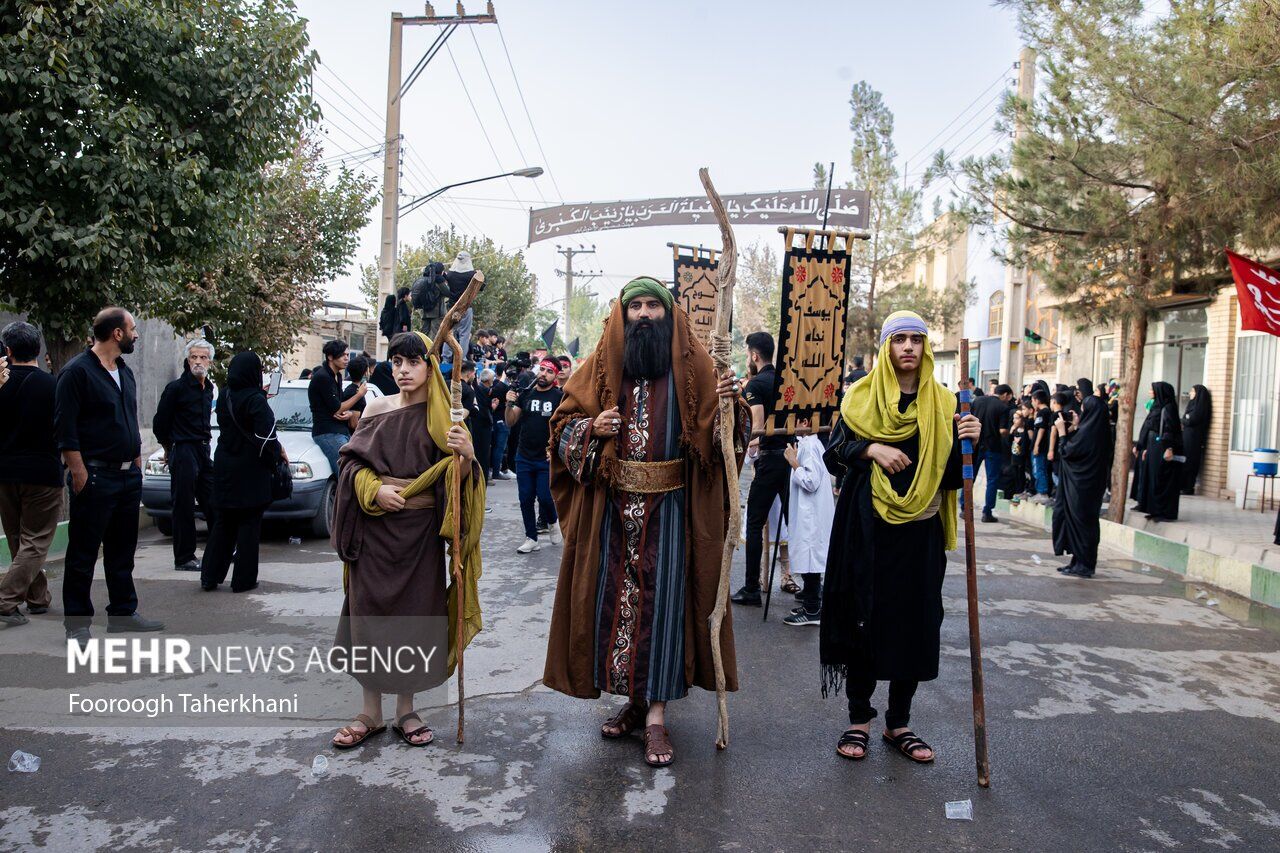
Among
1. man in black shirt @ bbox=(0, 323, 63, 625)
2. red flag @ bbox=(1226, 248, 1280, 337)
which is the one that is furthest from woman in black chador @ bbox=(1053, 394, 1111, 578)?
man in black shirt @ bbox=(0, 323, 63, 625)

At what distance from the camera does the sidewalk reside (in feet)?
25.8

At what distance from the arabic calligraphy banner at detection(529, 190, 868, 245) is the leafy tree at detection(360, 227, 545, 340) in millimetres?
10447

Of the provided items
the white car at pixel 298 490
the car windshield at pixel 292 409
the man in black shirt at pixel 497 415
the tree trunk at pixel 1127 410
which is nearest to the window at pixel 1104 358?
the tree trunk at pixel 1127 410

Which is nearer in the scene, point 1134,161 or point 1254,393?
A: point 1134,161

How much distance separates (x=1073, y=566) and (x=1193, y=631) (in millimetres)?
1903

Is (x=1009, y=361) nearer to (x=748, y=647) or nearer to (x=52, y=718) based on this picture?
(x=748, y=647)

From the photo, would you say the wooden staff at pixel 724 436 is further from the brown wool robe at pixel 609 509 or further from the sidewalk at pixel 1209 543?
the sidewalk at pixel 1209 543

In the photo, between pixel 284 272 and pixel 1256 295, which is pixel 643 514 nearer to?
pixel 1256 295

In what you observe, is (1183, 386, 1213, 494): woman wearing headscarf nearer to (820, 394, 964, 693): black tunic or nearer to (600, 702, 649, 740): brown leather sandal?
(820, 394, 964, 693): black tunic

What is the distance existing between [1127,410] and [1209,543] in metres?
1.75

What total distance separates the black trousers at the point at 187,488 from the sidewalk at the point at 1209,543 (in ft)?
28.1

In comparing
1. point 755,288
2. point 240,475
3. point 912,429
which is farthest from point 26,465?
point 755,288

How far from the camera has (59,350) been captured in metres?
8.39

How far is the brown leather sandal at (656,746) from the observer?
3.78 metres
